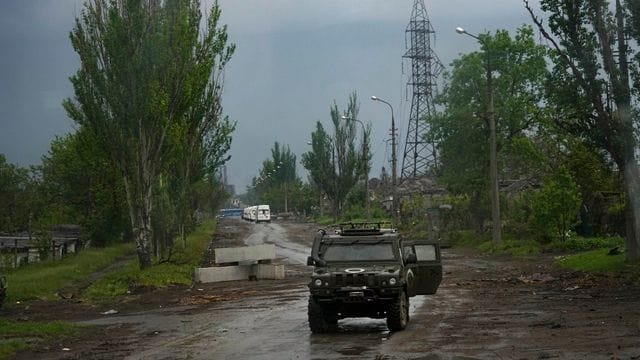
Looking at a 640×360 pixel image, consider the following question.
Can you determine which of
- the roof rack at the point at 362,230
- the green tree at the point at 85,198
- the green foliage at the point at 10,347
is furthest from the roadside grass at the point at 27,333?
the green tree at the point at 85,198

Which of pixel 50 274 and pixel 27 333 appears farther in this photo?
pixel 50 274

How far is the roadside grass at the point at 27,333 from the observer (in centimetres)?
1418

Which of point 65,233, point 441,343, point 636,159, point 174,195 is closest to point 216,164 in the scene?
point 174,195

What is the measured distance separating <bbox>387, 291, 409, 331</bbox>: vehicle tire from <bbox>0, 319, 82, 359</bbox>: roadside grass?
6518mm

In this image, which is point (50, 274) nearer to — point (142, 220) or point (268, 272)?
point (142, 220)

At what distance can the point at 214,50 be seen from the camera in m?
30.4

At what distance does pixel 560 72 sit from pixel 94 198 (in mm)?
31036

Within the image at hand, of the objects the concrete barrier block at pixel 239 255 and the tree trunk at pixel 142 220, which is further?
the concrete barrier block at pixel 239 255

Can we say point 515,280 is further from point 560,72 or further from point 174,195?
point 174,195

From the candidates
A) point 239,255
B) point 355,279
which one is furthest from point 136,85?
point 355,279

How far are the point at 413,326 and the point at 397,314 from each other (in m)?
1.10

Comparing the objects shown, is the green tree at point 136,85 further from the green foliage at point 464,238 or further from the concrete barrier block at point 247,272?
the green foliage at point 464,238

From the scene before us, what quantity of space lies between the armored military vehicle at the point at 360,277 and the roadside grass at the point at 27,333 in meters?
5.26

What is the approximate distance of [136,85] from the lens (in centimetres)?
2675
